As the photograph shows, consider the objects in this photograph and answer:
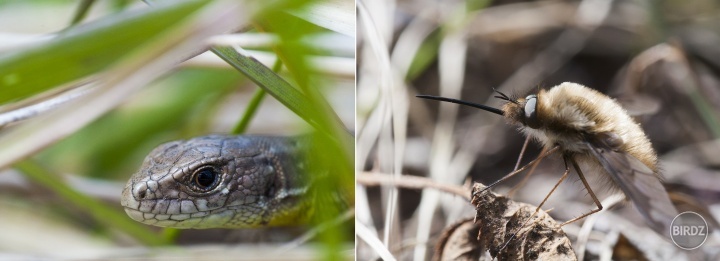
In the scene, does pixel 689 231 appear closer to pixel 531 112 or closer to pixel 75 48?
pixel 531 112

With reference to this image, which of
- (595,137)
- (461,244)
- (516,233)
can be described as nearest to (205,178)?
(461,244)

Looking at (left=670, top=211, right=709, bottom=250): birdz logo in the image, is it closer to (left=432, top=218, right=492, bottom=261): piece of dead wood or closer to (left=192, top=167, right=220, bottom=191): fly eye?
(left=432, top=218, right=492, bottom=261): piece of dead wood

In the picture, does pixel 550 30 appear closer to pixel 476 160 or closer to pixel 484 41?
pixel 484 41

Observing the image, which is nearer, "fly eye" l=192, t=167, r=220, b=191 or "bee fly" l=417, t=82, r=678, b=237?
"bee fly" l=417, t=82, r=678, b=237

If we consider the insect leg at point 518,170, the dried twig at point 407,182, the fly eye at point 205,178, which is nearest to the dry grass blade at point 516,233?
the insect leg at point 518,170

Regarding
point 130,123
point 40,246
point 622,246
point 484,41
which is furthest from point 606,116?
point 40,246

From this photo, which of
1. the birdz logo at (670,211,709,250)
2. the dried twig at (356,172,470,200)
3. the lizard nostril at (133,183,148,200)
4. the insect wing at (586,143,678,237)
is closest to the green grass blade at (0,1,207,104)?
the lizard nostril at (133,183,148,200)

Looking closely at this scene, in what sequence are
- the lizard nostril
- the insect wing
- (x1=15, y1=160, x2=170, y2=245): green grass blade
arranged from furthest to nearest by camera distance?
(x1=15, y1=160, x2=170, y2=245): green grass blade < the lizard nostril < the insect wing
